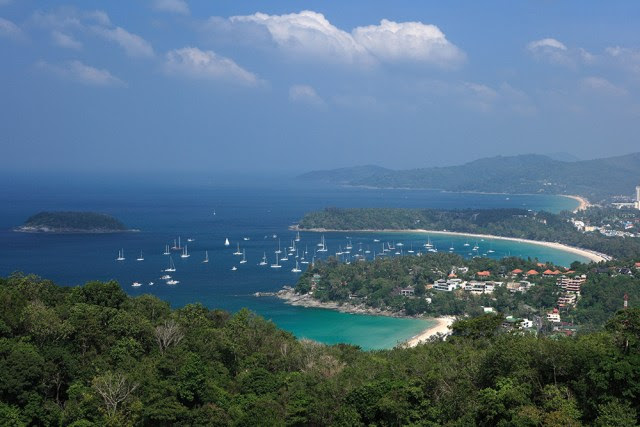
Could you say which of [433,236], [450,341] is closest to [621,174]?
[433,236]

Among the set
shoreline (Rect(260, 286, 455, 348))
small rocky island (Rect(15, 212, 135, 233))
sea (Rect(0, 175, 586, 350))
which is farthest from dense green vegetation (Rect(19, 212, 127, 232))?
shoreline (Rect(260, 286, 455, 348))

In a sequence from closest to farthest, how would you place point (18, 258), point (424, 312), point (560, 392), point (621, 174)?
point (560, 392) → point (424, 312) → point (18, 258) → point (621, 174)

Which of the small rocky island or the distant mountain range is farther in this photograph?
the distant mountain range

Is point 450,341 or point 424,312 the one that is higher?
point 450,341

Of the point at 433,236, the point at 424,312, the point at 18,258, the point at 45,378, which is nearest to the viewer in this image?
the point at 45,378

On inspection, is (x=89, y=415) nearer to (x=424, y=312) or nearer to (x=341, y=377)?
(x=341, y=377)

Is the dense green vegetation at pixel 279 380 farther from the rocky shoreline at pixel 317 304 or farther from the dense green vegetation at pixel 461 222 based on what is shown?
the dense green vegetation at pixel 461 222

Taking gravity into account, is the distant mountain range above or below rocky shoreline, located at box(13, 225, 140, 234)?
above

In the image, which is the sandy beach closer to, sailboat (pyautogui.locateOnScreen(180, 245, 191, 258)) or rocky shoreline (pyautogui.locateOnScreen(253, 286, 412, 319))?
rocky shoreline (pyautogui.locateOnScreen(253, 286, 412, 319))
